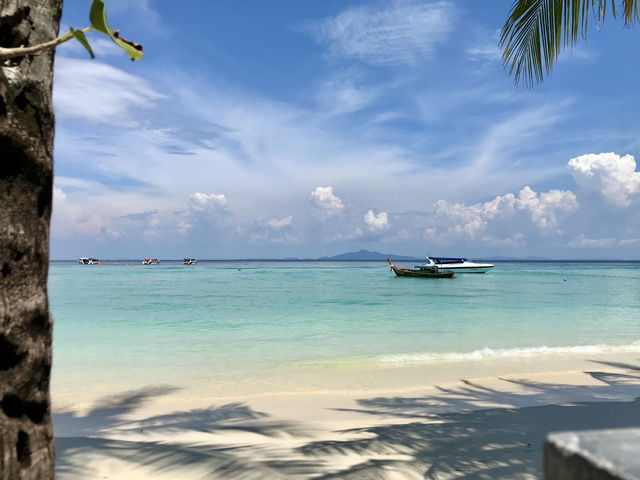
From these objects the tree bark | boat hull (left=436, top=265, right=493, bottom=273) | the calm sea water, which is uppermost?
the tree bark

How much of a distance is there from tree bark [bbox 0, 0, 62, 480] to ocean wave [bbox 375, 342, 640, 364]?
9.98 m

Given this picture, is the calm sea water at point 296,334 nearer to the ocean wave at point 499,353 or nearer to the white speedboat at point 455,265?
the ocean wave at point 499,353

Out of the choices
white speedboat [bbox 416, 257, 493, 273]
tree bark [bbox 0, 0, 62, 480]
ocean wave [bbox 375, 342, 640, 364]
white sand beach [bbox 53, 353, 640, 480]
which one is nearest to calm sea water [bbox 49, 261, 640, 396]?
ocean wave [bbox 375, 342, 640, 364]

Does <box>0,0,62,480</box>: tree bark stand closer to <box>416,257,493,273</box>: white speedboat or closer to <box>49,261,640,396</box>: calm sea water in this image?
<box>49,261,640,396</box>: calm sea water

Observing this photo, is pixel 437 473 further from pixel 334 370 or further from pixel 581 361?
pixel 581 361

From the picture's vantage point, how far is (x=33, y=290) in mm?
1762

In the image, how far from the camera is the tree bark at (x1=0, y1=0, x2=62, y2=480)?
167cm

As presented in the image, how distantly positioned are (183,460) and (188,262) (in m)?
133

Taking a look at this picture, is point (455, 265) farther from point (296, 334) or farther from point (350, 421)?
point (350, 421)

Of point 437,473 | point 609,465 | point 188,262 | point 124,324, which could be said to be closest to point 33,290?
point 609,465

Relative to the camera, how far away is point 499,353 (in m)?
12.1

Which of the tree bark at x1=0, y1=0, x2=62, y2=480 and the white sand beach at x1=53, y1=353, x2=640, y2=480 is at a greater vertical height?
the tree bark at x1=0, y1=0, x2=62, y2=480

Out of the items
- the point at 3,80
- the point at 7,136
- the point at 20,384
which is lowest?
the point at 20,384

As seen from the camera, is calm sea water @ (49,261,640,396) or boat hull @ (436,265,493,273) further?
boat hull @ (436,265,493,273)
